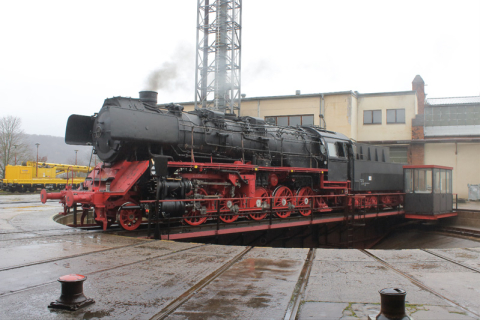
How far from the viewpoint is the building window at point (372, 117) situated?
85.4ft

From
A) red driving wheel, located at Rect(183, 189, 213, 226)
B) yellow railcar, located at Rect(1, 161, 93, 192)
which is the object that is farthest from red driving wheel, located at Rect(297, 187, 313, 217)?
yellow railcar, located at Rect(1, 161, 93, 192)

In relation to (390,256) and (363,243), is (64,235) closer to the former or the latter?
(390,256)

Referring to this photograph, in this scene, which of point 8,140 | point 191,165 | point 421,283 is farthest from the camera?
point 8,140

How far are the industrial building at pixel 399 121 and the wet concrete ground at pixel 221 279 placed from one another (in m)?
18.9

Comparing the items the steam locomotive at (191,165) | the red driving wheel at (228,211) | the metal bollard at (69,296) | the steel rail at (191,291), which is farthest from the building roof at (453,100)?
the metal bollard at (69,296)

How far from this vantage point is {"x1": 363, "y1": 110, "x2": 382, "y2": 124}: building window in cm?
2602

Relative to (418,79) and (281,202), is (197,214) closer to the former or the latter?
(281,202)

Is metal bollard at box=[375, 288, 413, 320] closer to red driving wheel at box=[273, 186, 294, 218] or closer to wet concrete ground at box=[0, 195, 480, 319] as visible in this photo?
wet concrete ground at box=[0, 195, 480, 319]

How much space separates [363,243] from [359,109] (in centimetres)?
1312

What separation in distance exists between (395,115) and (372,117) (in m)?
1.47

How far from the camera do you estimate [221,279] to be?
191 inches

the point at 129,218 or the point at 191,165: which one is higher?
the point at 191,165

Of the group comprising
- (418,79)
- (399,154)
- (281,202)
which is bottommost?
(281,202)

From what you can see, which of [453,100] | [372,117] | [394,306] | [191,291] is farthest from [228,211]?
[453,100]
